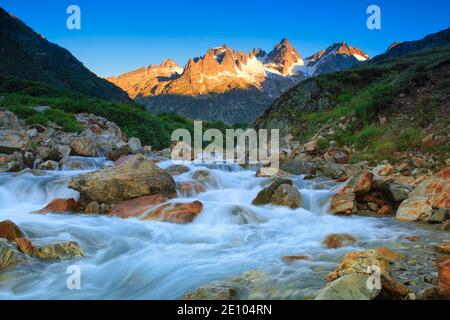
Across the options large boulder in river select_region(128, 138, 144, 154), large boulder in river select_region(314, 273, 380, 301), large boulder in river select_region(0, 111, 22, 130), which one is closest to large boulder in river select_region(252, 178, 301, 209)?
large boulder in river select_region(314, 273, 380, 301)

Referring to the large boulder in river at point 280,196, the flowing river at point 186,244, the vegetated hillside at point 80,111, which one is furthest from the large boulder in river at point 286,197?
the vegetated hillside at point 80,111

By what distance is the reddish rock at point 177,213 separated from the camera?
9430 millimetres

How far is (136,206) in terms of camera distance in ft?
33.4

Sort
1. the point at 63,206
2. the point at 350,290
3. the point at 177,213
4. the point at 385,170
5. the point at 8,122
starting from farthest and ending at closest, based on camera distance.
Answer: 1. the point at 8,122
2. the point at 385,170
3. the point at 63,206
4. the point at 177,213
5. the point at 350,290

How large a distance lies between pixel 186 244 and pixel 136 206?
2.61m

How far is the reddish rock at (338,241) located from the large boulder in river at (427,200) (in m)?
2.07

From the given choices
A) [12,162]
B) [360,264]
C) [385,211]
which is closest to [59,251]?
[360,264]

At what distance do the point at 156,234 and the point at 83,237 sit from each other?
1367 millimetres

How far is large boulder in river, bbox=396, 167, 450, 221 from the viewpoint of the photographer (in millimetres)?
8820

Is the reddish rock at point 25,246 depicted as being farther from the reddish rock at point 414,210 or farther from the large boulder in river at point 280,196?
the reddish rock at point 414,210

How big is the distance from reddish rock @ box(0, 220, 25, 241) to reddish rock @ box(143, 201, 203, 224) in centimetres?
295

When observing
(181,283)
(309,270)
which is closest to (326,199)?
(309,270)

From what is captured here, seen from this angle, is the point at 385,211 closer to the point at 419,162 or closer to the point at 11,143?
the point at 419,162
